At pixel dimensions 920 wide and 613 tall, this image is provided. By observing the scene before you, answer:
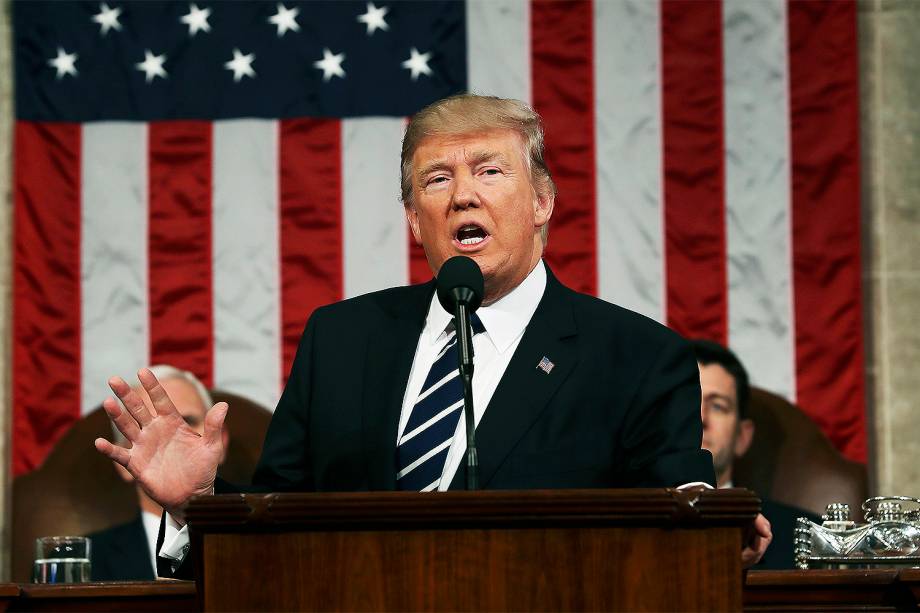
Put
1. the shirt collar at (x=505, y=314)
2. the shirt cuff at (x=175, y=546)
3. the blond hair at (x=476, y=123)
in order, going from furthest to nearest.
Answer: the blond hair at (x=476, y=123) < the shirt collar at (x=505, y=314) < the shirt cuff at (x=175, y=546)

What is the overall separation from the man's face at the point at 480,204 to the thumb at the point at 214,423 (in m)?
0.64

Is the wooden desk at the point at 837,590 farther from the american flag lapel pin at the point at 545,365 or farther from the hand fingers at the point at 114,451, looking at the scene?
the hand fingers at the point at 114,451

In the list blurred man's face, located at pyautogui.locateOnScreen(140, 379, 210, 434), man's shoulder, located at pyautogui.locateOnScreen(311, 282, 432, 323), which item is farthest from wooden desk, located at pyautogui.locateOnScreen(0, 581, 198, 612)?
blurred man's face, located at pyautogui.locateOnScreen(140, 379, 210, 434)

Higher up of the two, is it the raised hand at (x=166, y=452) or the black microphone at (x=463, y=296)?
the black microphone at (x=463, y=296)

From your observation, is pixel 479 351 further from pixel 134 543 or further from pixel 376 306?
pixel 134 543

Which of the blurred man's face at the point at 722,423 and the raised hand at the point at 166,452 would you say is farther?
the blurred man's face at the point at 722,423

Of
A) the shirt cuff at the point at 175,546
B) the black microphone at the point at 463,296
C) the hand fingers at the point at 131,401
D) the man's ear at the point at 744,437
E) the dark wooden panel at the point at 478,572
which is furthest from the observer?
the man's ear at the point at 744,437

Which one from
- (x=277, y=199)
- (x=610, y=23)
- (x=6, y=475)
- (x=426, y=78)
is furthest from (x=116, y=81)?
(x=610, y=23)

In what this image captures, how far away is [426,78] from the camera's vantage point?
225 inches

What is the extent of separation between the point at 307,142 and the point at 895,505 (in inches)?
126

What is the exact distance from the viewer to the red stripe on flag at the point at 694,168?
5.64 metres

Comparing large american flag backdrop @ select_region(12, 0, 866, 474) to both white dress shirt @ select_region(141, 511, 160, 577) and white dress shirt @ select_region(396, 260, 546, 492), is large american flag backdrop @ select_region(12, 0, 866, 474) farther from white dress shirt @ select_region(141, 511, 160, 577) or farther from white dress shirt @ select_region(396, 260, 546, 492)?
white dress shirt @ select_region(396, 260, 546, 492)

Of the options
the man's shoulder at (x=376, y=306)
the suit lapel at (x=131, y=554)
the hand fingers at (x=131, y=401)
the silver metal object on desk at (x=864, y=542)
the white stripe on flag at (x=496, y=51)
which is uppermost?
the white stripe on flag at (x=496, y=51)

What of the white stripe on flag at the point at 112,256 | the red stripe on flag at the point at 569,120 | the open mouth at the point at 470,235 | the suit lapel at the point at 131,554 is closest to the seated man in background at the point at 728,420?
the red stripe on flag at the point at 569,120
